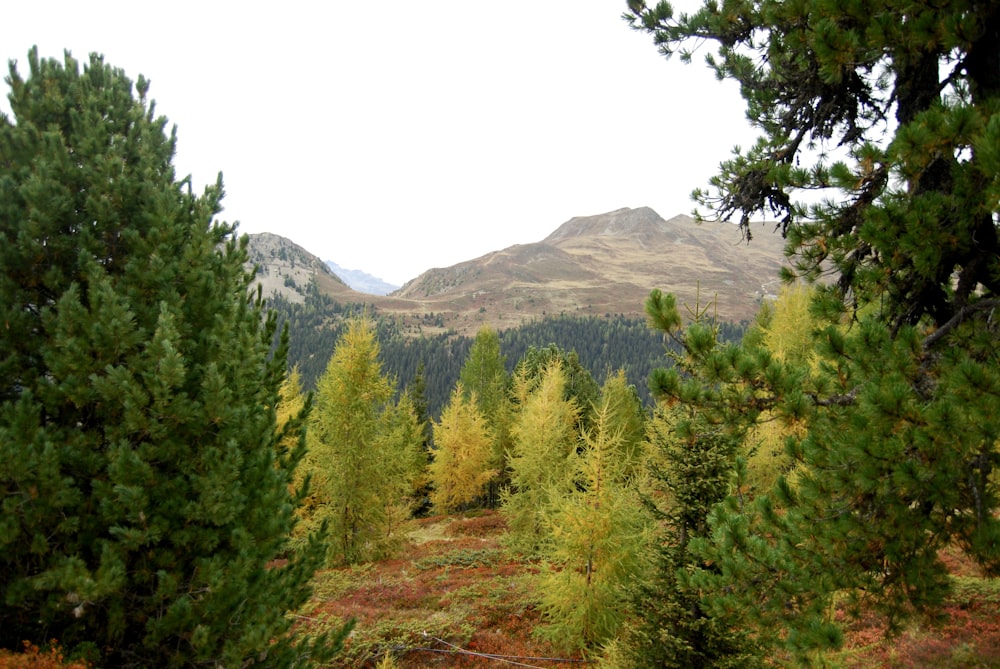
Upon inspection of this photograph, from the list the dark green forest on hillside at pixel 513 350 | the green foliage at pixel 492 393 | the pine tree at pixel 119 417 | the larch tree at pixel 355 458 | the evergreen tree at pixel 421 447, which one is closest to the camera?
the pine tree at pixel 119 417

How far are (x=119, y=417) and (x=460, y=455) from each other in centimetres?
3074

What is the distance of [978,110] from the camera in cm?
320

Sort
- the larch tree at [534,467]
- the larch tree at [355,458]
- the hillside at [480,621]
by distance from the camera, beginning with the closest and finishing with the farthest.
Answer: the hillside at [480,621], the larch tree at [355,458], the larch tree at [534,467]

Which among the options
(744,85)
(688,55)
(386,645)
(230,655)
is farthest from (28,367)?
(386,645)

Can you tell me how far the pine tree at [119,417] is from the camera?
403 centimetres

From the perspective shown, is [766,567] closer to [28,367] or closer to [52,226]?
[28,367]

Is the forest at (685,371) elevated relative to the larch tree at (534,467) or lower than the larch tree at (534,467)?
elevated

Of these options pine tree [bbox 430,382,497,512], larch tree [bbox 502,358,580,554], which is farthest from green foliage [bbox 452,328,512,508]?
larch tree [bbox 502,358,580,554]

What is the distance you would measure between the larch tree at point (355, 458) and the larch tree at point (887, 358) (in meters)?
16.2

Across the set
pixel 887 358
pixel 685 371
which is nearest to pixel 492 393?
pixel 685 371

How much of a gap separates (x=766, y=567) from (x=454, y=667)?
994 centimetres

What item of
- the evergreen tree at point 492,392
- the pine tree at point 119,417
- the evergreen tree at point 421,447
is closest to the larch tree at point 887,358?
the pine tree at point 119,417

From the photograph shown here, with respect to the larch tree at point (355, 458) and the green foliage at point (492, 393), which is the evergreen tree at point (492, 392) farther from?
the larch tree at point (355, 458)

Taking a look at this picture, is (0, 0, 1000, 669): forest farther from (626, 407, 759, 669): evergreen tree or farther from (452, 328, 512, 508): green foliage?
(452, 328, 512, 508): green foliage
